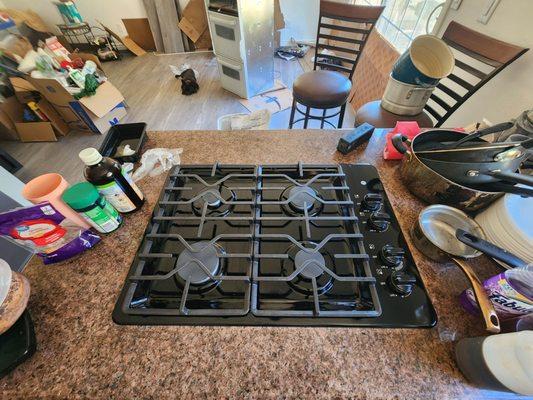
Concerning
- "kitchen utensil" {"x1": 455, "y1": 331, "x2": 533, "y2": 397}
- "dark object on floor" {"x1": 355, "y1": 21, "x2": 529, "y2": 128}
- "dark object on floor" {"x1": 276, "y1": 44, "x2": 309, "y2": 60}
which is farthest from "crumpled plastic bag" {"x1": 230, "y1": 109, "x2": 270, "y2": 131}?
"dark object on floor" {"x1": 276, "y1": 44, "x2": 309, "y2": 60}

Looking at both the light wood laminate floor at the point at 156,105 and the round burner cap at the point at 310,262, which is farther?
the light wood laminate floor at the point at 156,105

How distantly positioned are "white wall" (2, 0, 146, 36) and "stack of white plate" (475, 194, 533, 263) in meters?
4.65

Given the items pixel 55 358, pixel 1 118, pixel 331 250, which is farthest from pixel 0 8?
pixel 331 250

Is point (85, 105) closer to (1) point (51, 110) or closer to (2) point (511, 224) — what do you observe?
(1) point (51, 110)

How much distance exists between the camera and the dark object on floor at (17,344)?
42cm

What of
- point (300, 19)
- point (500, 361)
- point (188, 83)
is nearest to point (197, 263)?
point (500, 361)

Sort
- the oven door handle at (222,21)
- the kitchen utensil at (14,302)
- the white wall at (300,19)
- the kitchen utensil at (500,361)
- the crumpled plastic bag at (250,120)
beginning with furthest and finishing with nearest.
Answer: the white wall at (300,19) → the oven door handle at (222,21) → the crumpled plastic bag at (250,120) → the kitchen utensil at (14,302) → the kitchen utensil at (500,361)

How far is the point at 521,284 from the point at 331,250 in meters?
0.32

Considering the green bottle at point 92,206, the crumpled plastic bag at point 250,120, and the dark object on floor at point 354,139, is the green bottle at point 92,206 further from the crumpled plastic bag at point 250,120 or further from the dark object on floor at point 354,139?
the crumpled plastic bag at point 250,120

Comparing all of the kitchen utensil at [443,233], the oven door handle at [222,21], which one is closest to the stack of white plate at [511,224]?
the kitchen utensil at [443,233]

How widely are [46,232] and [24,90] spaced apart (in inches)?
107

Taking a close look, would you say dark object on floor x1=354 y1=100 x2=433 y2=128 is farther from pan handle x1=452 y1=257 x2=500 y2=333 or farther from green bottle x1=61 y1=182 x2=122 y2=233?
green bottle x1=61 y1=182 x2=122 y2=233

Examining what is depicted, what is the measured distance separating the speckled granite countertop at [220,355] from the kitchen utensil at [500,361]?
0.11ft

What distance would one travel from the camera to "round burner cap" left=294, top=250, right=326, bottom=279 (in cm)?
51
